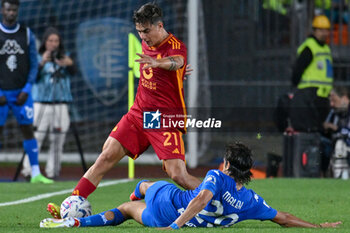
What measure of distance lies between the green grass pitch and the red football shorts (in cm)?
65

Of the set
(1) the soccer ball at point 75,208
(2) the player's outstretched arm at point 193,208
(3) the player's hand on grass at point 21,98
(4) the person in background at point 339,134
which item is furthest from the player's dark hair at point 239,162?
(4) the person in background at point 339,134

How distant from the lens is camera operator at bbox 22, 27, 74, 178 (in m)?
13.0

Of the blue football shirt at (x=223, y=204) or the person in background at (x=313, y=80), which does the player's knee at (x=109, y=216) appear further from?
the person in background at (x=313, y=80)

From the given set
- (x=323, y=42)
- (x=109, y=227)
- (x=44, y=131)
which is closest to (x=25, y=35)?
(x=44, y=131)

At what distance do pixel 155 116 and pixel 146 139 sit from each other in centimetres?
26

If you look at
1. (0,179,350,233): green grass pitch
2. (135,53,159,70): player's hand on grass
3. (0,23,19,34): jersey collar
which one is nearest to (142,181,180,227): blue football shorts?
(0,179,350,233): green grass pitch

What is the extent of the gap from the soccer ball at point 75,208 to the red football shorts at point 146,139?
64 centimetres

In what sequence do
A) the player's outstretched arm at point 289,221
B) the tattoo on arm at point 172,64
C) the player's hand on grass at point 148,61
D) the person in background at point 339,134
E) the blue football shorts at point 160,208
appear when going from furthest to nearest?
1. the person in background at point 339,134
2. the tattoo on arm at point 172,64
3. the player's hand on grass at point 148,61
4. the player's outstretched arm at point 289,221
5. the blue football shorts at point 160,208

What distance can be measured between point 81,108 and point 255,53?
3.68m

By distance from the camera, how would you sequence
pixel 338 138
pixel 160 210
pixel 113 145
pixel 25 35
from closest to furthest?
pixel 160 210, pixel 113 145, pixel 25 35, pixel 338 138

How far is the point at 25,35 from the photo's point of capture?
11.9 meters

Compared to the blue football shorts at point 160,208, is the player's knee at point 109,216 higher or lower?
lower

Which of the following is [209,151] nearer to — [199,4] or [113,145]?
[199,4]

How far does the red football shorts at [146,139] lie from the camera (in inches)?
304
